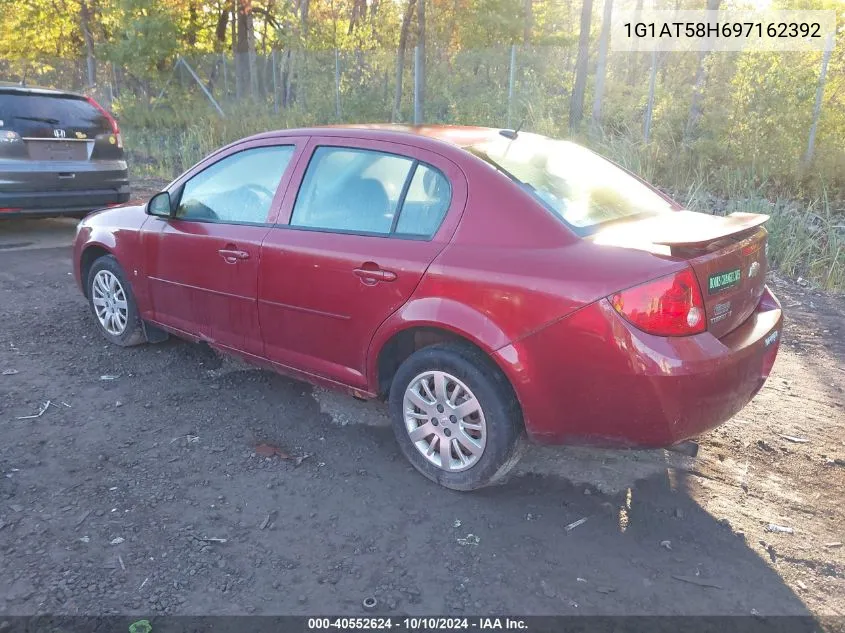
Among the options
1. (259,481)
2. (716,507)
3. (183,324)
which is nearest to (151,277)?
(183,324)

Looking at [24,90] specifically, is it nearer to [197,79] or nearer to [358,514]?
[358,514]

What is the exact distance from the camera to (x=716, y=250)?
9.27 ft

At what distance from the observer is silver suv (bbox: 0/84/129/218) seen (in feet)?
24.0

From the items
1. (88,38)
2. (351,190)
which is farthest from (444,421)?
(88,38)

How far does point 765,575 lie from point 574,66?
12958 mm

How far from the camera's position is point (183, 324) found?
14.5 feet

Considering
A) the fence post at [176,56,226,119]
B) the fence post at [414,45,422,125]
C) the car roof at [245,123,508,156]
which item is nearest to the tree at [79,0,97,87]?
the fence post at [176,56,226,119]

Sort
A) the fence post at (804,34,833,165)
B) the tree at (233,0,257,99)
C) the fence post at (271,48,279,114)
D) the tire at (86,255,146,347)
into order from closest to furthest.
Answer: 1. the tire at (86,255,146,347)
2. the fence post at (804,34,833,165)
3. the fence post at (271,48,279,114)
4. the tree at (233,0,257,99)

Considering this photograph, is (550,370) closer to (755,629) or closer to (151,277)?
(755,629)

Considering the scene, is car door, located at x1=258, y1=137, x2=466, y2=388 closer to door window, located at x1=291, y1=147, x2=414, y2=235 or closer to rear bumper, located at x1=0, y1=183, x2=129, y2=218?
door window, located at x1=291, y1=147, x2=414, y2=235

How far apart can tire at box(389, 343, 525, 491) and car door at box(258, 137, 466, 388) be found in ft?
0.97

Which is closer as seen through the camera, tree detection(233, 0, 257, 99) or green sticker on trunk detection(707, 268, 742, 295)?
green sticker on trunk detection(707, 268, 742, 295)

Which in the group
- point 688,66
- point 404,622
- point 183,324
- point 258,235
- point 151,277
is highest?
point 688,66

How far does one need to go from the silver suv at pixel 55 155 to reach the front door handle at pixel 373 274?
233 inches
